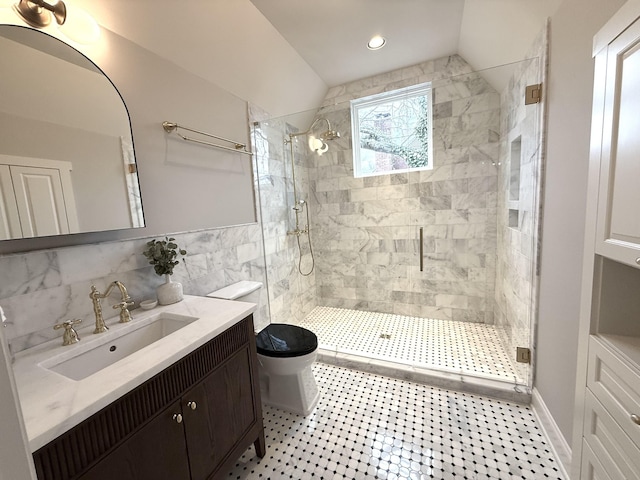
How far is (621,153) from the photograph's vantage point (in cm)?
73

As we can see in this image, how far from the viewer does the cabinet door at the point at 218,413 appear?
1.06 meters

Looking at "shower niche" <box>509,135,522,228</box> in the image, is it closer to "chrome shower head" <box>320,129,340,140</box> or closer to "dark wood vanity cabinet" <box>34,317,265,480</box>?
"chrome shower head" <box>320,129,340,140</box>

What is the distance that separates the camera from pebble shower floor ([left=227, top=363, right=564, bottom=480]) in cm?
136

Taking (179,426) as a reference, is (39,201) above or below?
above

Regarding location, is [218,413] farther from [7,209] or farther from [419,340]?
[419,340]

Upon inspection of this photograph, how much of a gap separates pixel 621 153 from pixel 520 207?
1.42 m

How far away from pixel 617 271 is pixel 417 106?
8.28ft

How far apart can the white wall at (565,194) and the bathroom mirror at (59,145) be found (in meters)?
2.14

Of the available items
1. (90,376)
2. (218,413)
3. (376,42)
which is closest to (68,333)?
(90,376)

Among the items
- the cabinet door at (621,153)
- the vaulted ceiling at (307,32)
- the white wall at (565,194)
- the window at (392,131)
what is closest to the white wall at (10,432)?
the cabinet door at (621,153)

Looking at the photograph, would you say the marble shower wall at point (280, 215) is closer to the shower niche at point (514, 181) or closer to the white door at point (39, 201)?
the white door at point (39, 201)

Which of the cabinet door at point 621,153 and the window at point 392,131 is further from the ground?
the window at point 392,131

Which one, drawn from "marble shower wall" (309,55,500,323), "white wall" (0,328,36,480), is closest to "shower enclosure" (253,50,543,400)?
"marble shower wall" (309,55,500,323)

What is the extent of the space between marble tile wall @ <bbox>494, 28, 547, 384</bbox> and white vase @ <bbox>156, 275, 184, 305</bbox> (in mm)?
2129
